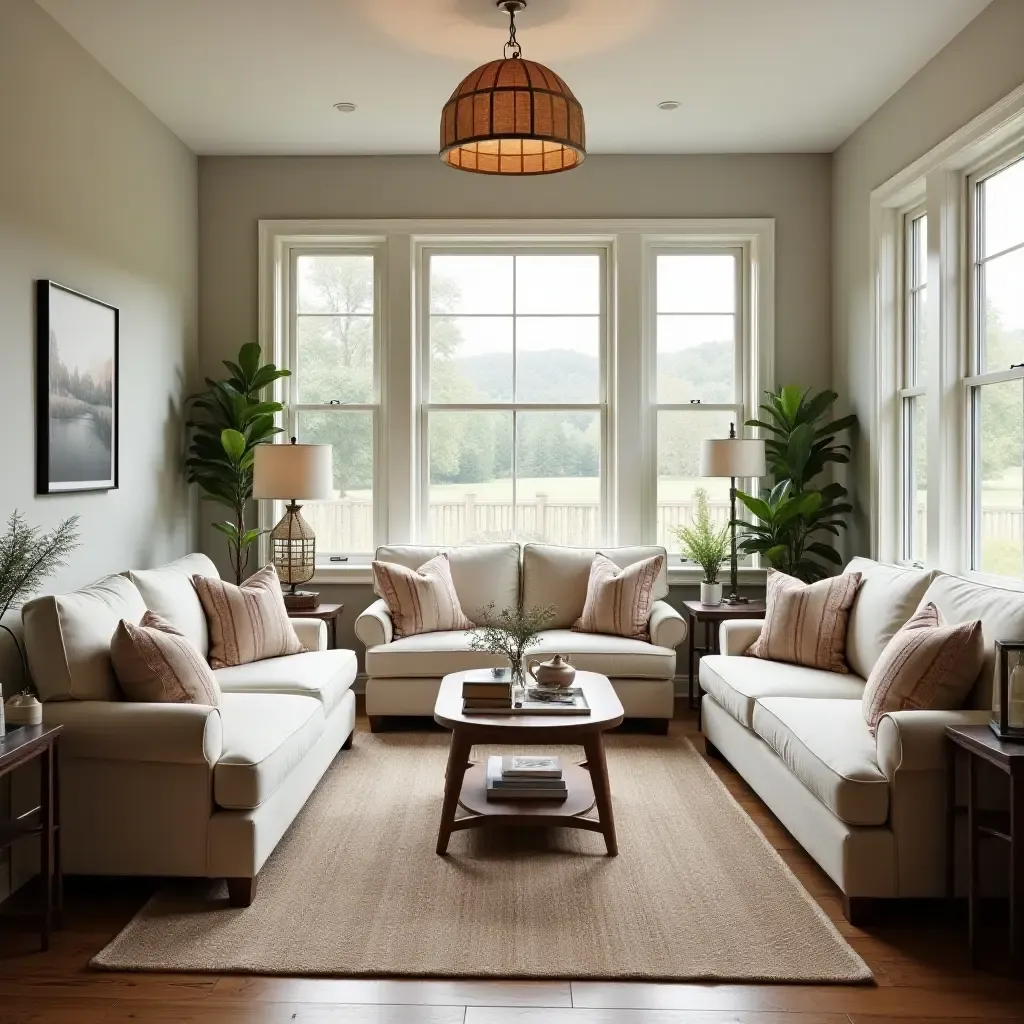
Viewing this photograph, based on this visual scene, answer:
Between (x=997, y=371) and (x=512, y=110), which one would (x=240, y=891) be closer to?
(x=512, y=110)

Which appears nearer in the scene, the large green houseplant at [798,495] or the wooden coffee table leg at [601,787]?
the wooden coffee table leg at [601,787]

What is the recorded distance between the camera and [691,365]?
20.0 feet

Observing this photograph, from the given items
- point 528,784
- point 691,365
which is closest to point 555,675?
point 528,784

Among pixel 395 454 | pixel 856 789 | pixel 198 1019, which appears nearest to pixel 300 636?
pixel 395 454

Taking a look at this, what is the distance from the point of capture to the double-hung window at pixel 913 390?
196 inches

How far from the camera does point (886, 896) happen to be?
114 inches

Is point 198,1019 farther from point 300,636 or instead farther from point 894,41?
point 894,41

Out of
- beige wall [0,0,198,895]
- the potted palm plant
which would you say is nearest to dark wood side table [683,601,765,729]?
the potted palm plant

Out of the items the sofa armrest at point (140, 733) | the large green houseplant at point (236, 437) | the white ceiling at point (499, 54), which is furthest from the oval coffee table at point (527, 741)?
the white ceiling at point (499, 54)

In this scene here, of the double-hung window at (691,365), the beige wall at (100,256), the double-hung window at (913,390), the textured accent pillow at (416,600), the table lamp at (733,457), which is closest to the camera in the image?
the beige wall at (100,256)

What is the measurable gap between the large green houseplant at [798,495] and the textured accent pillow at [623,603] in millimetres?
679

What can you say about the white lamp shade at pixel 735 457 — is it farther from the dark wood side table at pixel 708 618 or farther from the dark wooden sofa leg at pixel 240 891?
the dark wooden sofa leg at pixel 240 891

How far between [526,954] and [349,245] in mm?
4542

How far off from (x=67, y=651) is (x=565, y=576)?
298 centimetres
